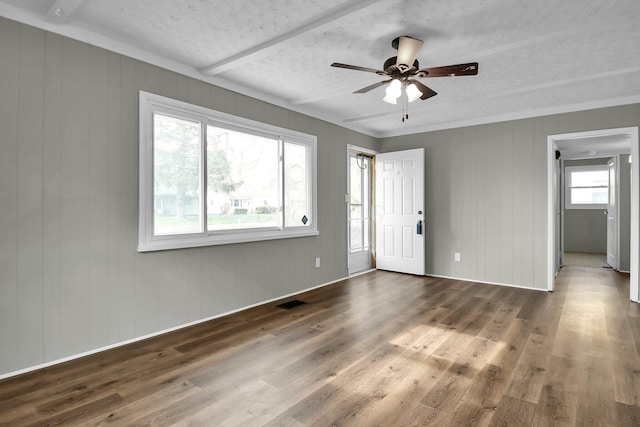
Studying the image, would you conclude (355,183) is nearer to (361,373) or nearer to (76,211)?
(361,373)

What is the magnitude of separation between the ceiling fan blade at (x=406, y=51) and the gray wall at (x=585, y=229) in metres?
8.18

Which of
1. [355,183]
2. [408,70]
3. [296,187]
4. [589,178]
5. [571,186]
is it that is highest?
[408,70]

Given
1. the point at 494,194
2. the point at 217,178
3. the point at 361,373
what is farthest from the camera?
the point at 494,194

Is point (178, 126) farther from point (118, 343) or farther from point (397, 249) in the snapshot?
point (397, 249)

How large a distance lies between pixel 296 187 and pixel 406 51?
7.95ft

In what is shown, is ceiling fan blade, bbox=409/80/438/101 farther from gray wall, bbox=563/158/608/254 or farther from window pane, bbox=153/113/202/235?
gray wall, bbox=563/158/608/254

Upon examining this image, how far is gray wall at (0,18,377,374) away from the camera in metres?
2.35

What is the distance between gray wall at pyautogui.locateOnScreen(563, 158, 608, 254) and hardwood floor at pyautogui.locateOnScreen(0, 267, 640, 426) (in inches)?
211

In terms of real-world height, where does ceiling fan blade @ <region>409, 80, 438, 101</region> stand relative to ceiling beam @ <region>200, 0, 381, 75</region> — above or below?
below

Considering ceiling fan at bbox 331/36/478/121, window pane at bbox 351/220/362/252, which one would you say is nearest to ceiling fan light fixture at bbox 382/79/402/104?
ceiling fan at bbox 331/36/478/121

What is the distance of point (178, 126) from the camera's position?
328cm

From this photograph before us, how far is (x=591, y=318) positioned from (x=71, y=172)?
196 inches

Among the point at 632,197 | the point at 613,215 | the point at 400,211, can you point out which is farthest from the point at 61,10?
the point at 613,215

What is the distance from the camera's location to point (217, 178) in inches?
143
